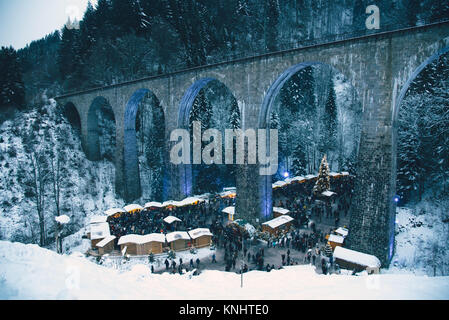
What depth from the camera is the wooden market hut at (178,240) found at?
1648 centimetres

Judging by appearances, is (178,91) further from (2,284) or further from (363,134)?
(2,284)

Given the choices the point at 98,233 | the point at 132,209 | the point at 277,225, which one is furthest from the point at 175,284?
the point at 132,209

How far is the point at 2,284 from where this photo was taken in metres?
4.76

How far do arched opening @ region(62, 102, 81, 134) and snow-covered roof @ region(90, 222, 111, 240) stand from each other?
24046 millimetres

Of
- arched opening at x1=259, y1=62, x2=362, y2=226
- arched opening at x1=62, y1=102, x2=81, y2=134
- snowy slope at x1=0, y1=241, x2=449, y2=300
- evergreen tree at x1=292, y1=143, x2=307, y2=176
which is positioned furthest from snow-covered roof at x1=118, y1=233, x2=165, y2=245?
arched opening at x1=62, y1=102, x2=81, y2=134

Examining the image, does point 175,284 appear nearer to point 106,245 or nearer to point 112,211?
point 106,245

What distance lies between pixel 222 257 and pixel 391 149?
11.3 m

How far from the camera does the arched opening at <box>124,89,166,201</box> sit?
29442 millimetres

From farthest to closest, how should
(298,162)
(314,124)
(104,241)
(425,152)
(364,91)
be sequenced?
(314,124), (298,162), (425,152), (104,241), (364,91)

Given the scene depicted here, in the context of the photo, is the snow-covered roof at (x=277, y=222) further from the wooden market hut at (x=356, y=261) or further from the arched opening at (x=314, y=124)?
the arched opening at (x=314, y=124)

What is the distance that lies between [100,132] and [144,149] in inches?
269

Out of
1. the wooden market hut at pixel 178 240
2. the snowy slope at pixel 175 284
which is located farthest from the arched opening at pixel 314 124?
the snowy slope at pixel 175 284

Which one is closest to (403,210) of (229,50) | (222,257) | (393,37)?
(393,37)

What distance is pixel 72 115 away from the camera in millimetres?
38125
